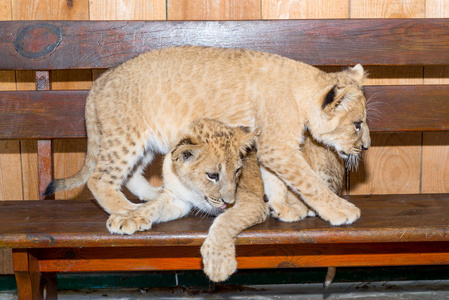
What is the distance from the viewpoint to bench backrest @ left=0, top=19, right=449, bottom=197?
2.81 meters

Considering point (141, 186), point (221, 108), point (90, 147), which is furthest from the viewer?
point (141, 186)

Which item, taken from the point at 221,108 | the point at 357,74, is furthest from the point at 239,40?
the point at 357,74

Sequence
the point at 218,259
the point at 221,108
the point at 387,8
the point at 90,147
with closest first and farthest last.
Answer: the point at 218,259
the point at 221,108
the point at 90,147
the point at 387,8

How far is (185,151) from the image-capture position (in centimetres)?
226

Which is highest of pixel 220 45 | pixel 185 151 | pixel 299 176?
pixel 220 45

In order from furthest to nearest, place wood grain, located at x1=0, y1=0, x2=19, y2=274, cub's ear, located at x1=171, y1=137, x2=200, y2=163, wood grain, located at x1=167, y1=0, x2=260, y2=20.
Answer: wood grain, located at x1=0, y1=0, x2=19, y2=274 → wood grain, located at x1=167, y1=0, x2=260, y2=20 → cub's ear, located at x1=171, y1=137, x2=200, y2=163

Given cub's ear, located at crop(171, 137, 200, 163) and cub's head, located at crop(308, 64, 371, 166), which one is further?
→ cub's head, located at crop(308, 64, 371, 166)

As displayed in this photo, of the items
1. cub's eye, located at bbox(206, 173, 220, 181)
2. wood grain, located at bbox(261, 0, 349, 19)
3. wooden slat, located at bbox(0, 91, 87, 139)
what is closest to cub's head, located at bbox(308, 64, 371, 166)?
cub's eye, located at bbox(206, 173, 220, 181)

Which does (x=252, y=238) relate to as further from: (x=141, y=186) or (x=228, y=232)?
(x=141, y=186)

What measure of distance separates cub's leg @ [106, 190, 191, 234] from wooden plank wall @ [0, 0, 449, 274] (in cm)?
78

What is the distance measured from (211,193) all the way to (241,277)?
104 centimetres

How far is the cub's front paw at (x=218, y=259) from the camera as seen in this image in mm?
2074

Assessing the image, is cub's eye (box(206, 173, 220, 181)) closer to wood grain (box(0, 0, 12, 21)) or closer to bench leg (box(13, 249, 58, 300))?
bench leg (box(13, 249, 58, 300))

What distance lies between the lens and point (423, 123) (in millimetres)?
2945
